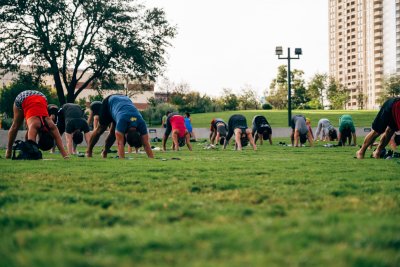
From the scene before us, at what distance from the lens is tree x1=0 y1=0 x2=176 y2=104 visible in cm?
3312

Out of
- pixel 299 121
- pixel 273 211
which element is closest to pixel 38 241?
pixel 273 211

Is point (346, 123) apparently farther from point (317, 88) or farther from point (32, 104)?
point (317, 88)

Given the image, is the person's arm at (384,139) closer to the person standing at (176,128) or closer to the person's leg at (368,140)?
the person's leg at (368,140)

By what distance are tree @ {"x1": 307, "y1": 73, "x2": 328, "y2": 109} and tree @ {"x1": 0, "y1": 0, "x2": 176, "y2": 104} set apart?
6605 cm

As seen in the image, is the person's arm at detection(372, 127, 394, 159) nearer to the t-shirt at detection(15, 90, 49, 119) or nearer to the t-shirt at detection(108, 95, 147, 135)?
the t-shirt at detection(108, 95, 147, 135)

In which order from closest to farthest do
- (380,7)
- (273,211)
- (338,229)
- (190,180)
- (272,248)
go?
1. (272,248)
2. (338,229)
3. (273,211)
4. (190,180)
5. (380,7)

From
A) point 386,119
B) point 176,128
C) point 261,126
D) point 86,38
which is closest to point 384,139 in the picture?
point 386,119

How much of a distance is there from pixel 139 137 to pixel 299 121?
1141 cm

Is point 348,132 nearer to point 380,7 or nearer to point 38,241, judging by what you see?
point 38,241

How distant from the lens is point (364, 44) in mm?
151500

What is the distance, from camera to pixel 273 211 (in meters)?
4.07

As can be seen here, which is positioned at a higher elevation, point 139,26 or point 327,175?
point 139,26

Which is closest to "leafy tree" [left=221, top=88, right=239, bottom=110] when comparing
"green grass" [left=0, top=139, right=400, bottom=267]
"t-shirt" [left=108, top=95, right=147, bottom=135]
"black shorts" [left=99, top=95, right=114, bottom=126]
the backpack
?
"black shorts" [left=99, top=95, right=114, bottom=126]

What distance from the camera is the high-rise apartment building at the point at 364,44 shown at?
132 m
